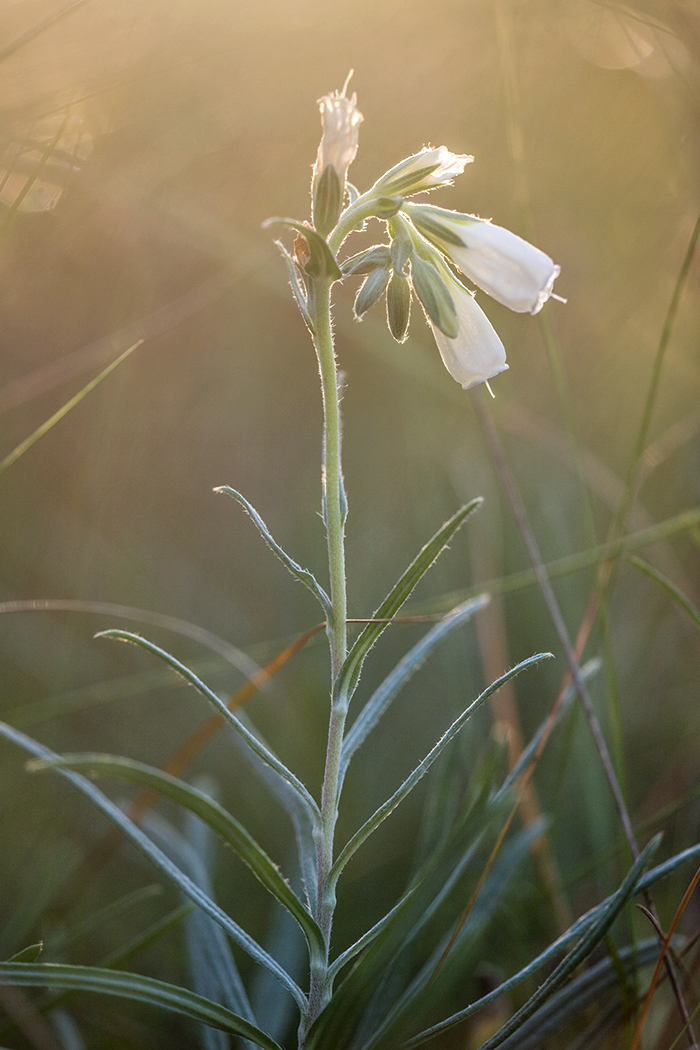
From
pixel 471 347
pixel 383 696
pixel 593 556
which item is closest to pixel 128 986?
pixel 383 696

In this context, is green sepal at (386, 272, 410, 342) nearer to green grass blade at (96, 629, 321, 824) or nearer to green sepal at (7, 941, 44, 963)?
green grass blade at (96, 629, 321, 824)

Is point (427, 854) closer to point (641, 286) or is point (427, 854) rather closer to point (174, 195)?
point (174, 195)

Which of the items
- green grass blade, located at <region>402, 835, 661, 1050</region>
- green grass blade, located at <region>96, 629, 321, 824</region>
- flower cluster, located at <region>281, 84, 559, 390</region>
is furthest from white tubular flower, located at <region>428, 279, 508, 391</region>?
green grass blade, located at <region>402, 835, 661, 1050</region>

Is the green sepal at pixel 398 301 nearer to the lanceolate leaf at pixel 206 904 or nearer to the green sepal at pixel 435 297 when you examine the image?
the green sepal at pixel 435 297

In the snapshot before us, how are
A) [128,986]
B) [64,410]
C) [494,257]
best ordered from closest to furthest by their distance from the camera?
[128,986], [494,257], [64,410]

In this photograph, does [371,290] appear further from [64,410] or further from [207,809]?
[207,809]

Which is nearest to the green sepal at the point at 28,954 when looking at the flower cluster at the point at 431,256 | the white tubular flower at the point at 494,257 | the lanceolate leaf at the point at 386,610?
the lanceolate leaf at the point at 386,610

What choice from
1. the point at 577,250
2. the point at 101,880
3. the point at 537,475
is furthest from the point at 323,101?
the point at 577,250
